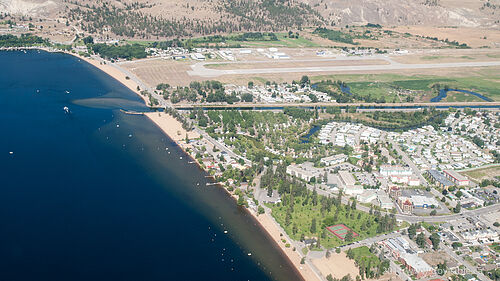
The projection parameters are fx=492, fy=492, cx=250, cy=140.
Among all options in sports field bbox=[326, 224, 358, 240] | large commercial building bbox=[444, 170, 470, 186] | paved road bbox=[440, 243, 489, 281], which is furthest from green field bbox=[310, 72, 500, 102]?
paved road bbox=[440, 243, 489, 281]

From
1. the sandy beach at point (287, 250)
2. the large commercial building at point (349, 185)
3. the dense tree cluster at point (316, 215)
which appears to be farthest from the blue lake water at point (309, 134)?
the dense tree cluster at point (316, 215)

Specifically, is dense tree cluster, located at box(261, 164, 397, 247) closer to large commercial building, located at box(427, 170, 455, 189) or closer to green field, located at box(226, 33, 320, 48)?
large commercial building, located at box(427, 170, 455, 189)

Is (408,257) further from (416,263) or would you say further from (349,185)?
(349,185)

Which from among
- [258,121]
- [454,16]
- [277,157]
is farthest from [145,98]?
[454,16]

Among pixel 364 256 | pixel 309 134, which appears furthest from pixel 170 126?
pixel 364 256

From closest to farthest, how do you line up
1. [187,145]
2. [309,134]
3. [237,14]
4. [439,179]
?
[439,179]
[187,145]
[309,134]
[237,14]

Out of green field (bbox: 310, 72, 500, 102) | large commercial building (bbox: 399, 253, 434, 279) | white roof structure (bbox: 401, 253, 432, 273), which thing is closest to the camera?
large commercial building (bbox: 399, 253, 434, 279)

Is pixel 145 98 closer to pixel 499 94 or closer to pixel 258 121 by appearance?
pixel 258 121

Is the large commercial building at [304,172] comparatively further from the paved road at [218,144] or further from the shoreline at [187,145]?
the shoreline at [187,145]
